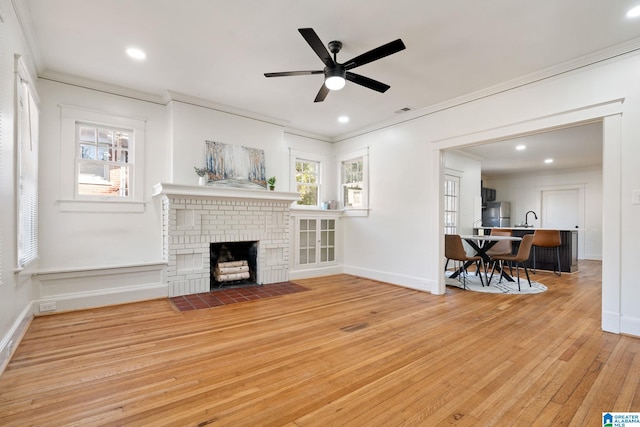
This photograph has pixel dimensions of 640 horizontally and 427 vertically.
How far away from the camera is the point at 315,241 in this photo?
5883 millimetres

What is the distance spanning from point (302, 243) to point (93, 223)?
10.5ft

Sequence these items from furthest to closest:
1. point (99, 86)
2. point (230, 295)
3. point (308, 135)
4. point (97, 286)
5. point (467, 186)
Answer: point (467, 186)
point (308, 135)
point (230, 295)
point (99, 86)
point (97, 286)

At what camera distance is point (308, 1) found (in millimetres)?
2424

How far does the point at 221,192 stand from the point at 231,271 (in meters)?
1.25

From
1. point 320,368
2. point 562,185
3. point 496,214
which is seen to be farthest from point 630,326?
point 562,185

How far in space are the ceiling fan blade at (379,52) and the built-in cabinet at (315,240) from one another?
129 inches

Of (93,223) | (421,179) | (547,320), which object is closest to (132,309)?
(93,223)

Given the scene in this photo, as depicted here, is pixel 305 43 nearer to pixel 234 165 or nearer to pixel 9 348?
pixel 234 165

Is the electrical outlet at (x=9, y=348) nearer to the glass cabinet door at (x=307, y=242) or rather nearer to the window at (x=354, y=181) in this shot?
the glass cabinet door at (x=307, y=242)

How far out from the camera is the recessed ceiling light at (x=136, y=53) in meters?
3.15

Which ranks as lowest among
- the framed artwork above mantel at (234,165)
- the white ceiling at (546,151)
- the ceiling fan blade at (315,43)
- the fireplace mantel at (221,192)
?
the fireplace mantel at (221,192)

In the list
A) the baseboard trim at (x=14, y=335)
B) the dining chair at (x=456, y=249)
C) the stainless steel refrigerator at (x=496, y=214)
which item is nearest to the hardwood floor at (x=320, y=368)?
the baseboard trim at (x=14, y=335)

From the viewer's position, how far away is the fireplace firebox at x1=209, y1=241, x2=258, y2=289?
15.5 feet

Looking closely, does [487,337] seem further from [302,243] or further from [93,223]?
[93,223]
